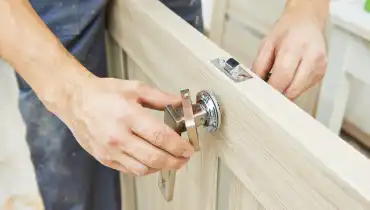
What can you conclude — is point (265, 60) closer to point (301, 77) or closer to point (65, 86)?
point (301, 77)

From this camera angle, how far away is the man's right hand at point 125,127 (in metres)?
0.40

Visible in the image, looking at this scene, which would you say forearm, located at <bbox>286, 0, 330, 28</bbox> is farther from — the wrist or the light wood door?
the wrist

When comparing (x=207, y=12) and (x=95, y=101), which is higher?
(x=95, y=101)

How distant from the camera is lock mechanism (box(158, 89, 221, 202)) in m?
0.41

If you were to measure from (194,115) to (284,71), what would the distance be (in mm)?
137

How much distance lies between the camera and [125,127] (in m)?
0.40

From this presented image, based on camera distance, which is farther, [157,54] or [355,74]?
[355,74]

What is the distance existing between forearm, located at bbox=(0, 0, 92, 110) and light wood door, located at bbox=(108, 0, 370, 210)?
0.11m

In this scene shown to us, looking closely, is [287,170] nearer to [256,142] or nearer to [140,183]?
[256,142]

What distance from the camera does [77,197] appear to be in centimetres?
74

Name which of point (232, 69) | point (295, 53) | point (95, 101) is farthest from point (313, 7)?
point (95, 101)

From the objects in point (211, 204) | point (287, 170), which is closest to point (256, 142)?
point (287, 170)

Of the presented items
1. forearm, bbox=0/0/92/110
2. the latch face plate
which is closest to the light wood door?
the latch face plate

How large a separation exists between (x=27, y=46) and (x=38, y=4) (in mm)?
184
